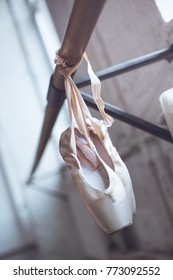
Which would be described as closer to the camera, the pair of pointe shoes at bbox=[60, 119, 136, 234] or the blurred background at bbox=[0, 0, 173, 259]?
the pair of pointe shoes at bbox=[60, 119, 136, 234]

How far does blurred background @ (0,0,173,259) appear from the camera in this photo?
1050 mm

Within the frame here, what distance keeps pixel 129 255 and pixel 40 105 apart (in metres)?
1.26

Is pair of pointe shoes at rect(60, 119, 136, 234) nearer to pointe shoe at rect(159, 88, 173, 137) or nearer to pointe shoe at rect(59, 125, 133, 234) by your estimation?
pointe shoe at rect(59, 125, 133, 234)

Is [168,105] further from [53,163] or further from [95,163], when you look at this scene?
[53,163]

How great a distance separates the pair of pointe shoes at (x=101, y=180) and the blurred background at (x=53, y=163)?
491 mm

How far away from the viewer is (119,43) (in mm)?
962

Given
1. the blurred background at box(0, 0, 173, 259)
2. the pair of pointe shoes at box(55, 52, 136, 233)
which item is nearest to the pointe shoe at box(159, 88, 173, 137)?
the pair of pointe shoes at box(55, 52, 136, 233)

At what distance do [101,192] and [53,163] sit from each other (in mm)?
1737

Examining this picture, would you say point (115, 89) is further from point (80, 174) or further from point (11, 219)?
point (11, 219)

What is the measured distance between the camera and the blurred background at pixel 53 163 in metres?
1.05

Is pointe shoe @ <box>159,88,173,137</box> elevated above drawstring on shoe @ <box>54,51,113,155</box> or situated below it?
below

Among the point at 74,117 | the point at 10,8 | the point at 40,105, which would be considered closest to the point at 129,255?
the point at 74,117

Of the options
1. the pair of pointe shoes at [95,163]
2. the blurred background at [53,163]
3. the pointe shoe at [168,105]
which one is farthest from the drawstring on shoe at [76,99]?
the blurred background at [53,163]

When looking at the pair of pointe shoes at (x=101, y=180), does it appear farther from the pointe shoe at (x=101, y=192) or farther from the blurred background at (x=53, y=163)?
the blurred background at (x=53, y=163)
